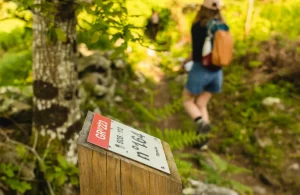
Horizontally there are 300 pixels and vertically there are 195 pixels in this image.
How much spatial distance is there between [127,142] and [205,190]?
7.18ft

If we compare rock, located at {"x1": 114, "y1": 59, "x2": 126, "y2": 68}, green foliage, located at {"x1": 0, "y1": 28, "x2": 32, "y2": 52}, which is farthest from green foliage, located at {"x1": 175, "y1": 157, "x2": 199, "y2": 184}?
green foliage, located at {"x1": 0, "y1": 28, "x2": 32, "y2": 52}

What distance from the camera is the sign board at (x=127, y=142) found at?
123 cm

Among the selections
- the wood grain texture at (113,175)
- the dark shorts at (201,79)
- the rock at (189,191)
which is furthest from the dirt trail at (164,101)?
the wood grain texture at (113,175)

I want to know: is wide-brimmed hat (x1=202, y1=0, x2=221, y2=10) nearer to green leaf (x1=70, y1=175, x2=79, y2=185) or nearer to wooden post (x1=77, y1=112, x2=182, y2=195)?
green leaf (x1=70, y1=175, x2=79, y2=185)

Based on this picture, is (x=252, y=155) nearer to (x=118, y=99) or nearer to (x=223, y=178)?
(x=223, y=178)

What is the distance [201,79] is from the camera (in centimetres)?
452

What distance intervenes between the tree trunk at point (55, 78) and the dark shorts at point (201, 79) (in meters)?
1.97

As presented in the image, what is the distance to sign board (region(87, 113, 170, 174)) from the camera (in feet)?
4.05

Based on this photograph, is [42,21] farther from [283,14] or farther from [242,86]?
[283,14]

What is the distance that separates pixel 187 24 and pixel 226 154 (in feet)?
15.7

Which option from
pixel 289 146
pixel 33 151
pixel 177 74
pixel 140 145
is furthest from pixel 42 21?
pixel 177 74

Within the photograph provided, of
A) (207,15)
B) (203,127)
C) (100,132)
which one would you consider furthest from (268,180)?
(100,132)

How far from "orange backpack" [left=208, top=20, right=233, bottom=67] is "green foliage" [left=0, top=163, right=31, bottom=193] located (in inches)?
100

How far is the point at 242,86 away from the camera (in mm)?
6020
